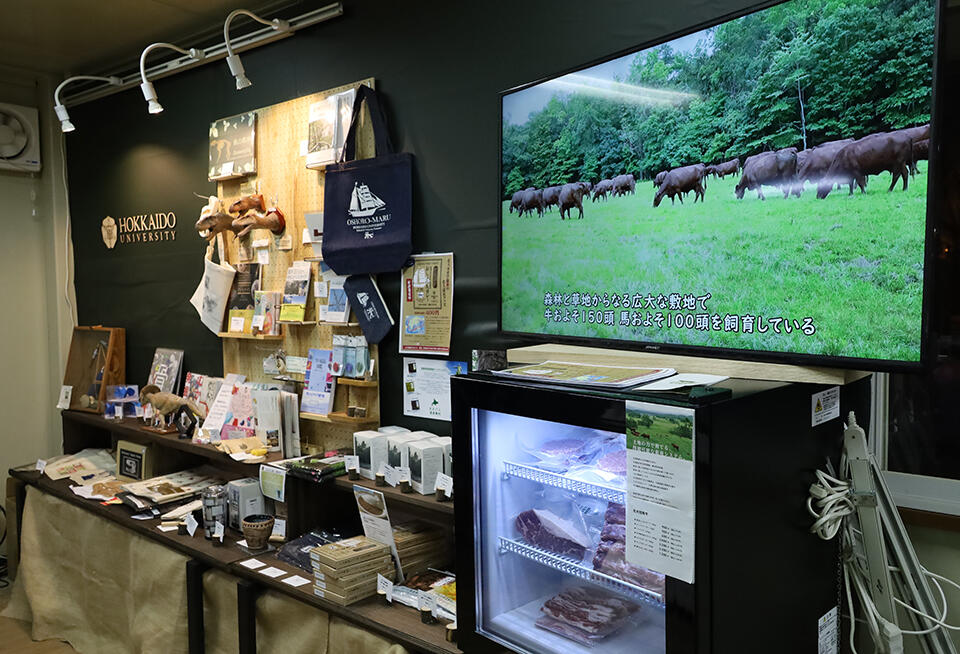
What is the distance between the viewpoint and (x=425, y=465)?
238 cm

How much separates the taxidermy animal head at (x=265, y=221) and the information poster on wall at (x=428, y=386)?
3.17ft

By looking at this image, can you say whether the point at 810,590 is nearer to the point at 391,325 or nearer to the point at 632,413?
the point at 632,413

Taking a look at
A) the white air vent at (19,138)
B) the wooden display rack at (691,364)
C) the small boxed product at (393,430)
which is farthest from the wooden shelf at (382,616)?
the white air vent at (19,138)

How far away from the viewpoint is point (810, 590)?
4.88ft

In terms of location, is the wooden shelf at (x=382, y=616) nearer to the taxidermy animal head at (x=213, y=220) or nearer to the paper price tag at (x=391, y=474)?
the paper price tag at (x=391, y=474)

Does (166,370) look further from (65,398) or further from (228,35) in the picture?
(228,35)

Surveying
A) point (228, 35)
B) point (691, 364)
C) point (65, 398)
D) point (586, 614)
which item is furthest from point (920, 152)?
point (65, 398)

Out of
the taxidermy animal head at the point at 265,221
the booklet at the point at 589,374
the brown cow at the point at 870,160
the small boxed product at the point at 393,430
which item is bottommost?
the small boxed product at the point at 393,430

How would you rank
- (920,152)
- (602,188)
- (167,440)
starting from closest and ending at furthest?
(920,152) < (602,188) < (167,440)

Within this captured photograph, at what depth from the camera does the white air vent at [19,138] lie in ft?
13.9

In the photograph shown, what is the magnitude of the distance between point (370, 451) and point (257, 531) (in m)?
0.56

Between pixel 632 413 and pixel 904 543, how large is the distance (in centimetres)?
74

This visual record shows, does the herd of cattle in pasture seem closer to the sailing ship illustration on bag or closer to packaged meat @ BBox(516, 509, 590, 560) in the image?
packaged meat @ BBox(516, 509, 590, 560)

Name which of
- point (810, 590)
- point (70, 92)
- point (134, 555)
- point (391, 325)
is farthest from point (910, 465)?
point (70, 92)
